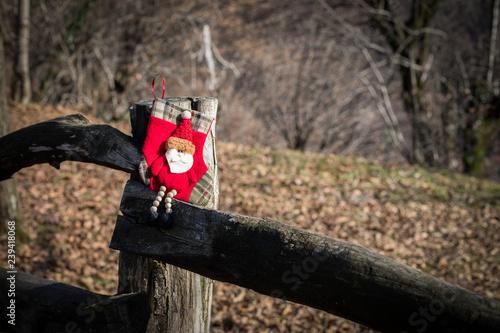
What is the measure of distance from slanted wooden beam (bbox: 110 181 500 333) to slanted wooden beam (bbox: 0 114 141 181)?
0.77 ft

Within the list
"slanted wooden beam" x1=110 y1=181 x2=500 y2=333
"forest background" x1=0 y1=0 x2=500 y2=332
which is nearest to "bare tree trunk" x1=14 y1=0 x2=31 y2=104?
"forest background" x1=0 y1=0 x2=500 y2=332

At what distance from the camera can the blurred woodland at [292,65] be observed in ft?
33.8

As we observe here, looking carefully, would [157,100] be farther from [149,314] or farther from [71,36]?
[71,36]

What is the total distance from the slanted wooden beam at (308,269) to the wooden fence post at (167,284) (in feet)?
0.65

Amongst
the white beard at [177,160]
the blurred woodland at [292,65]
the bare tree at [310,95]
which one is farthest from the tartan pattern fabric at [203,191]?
the bare tree at [310,95]

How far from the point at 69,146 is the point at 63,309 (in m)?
0.82

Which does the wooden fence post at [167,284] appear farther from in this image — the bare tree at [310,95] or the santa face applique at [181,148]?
the bare tree at [310,95]

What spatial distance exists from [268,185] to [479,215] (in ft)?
12.5

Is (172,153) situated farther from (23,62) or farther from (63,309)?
(23,62)

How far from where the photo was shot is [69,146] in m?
1.96

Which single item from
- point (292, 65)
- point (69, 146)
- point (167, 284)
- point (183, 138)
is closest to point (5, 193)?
point (69, 146)

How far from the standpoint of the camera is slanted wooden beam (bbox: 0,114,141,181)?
1.88 metres

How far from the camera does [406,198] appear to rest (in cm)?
695

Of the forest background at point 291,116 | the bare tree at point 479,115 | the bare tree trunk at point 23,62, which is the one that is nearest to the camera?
the forest background at point 291,116
